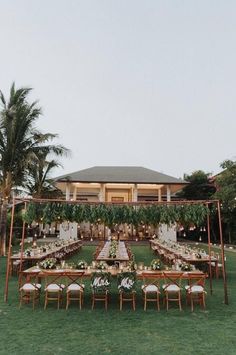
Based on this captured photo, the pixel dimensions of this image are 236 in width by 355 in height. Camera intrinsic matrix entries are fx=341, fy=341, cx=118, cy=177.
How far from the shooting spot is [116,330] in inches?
261

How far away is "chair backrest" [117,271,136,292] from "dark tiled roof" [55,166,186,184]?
18737 millimetres

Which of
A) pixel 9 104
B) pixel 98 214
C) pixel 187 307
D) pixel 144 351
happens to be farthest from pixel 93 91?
pixel 144 351

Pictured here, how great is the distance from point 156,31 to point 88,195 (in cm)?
2076

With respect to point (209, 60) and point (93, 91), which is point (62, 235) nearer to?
point (93, 91)

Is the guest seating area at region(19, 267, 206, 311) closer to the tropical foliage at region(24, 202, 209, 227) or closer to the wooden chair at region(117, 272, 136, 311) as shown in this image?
the wooden chair at region(117, 272, 136, 311)

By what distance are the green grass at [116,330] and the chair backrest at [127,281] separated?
537mm

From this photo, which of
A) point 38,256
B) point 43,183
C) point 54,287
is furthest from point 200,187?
point 54,287

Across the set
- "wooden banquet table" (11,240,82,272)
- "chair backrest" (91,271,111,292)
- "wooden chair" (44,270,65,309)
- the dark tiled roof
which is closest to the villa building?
the dark tiled roof

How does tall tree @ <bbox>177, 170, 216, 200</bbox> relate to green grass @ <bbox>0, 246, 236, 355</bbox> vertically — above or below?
above

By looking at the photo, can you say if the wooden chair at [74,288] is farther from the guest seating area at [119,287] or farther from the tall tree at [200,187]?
the tall tree at [200,187]

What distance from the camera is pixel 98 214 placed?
31.0 feet

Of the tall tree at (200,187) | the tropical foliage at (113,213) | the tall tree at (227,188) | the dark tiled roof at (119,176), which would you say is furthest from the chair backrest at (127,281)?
the tall tree at (200,187)

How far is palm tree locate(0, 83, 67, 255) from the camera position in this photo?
1858 centimetres

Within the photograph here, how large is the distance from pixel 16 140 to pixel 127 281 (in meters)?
13.0
